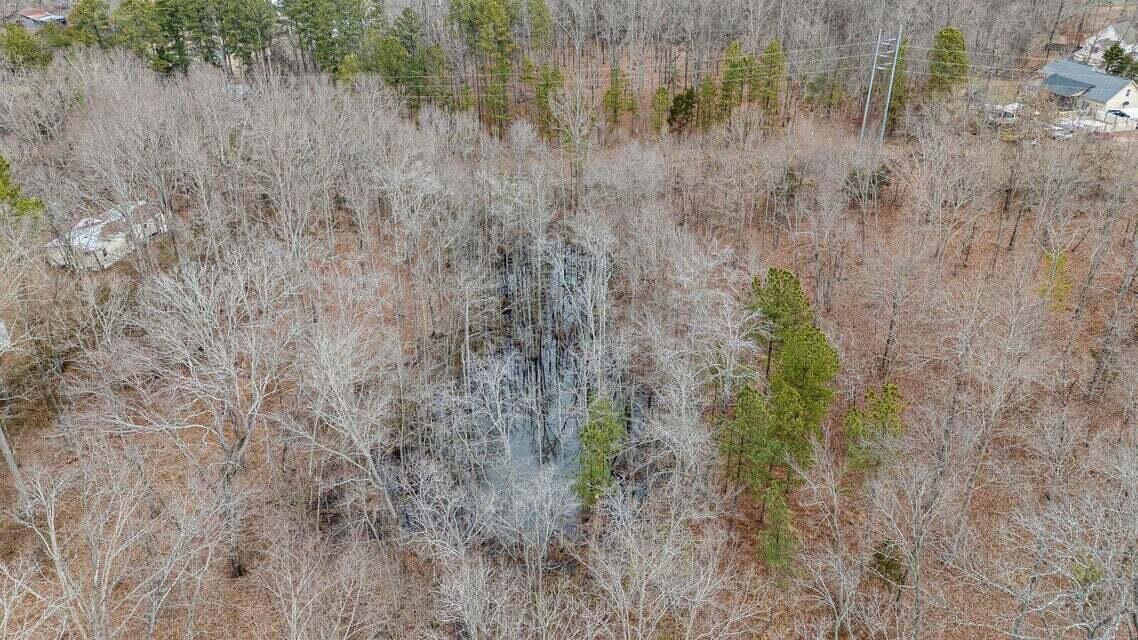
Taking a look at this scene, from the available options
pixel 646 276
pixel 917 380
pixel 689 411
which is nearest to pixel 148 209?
pixel 646 276

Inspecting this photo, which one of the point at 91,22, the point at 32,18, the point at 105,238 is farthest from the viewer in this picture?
the point at 32,18

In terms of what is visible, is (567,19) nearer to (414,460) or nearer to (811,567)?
(414,460)

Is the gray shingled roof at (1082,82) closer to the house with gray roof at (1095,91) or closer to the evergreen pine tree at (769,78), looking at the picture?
the house with gray roof at (1095,91)

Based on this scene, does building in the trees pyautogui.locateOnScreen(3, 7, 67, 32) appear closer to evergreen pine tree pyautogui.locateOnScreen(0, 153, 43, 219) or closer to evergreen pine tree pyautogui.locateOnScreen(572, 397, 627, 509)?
evergreen pine tree pyautogui.locateOnScreen(0, 153, 43, 219)

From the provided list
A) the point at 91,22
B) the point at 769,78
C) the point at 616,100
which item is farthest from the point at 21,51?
the point at 769,78

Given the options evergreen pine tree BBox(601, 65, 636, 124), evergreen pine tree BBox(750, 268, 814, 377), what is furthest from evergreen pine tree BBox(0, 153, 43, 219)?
evergreen pine tree BBox(601, 65, 636, 124)

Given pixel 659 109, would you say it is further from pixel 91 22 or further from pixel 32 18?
pixel 32 18
